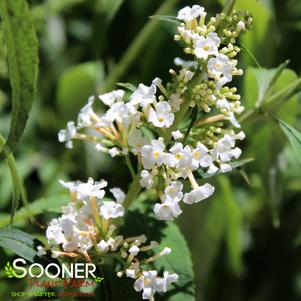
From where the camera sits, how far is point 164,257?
119 centimetres

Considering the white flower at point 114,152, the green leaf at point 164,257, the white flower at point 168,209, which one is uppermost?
the white flower at point 114,152

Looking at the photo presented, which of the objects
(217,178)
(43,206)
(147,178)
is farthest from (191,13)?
(217,178)

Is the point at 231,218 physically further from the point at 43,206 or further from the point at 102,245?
the point at 102,245

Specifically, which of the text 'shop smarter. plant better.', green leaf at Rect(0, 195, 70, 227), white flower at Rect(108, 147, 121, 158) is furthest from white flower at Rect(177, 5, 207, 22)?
green leaf at Rect(0, 195, 70, 227)

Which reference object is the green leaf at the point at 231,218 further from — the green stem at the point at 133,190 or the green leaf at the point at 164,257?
the green stem at the point at 133,190

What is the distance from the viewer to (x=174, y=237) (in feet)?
4.12

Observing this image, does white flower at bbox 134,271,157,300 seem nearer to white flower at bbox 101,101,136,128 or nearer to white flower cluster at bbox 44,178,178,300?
white flower cluster at bbox 44,178,178,300

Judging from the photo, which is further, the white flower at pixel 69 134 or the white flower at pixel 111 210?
the white flower at pixel 69 134

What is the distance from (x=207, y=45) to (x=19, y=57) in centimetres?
29

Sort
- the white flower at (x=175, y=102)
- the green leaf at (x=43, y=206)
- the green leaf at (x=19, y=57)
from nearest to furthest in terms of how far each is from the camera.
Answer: the green leaf at (x=19, y=57) → the white flower at (x=175, y=102) → the green leaf at (x=43, y=206)

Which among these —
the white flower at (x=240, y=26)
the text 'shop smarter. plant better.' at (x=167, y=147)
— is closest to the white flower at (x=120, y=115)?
the text 'shop smarter. plant better.' at (x=167, y=147)

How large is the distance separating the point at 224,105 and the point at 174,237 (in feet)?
1.06

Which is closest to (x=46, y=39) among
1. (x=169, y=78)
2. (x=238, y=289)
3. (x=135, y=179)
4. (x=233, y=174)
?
(x=169, y=78)

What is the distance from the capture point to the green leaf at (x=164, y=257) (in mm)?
1157
